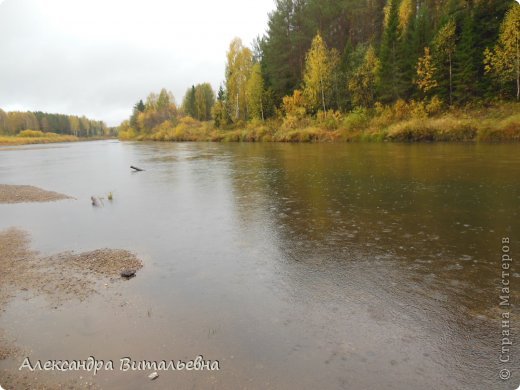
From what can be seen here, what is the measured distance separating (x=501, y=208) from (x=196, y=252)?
32.4ft

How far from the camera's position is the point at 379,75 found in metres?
45.9

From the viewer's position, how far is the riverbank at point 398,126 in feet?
107

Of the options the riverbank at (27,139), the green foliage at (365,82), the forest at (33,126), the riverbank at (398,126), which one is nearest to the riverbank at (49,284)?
the riverbank at (398,126)

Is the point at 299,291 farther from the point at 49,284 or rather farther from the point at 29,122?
the point at 29,122

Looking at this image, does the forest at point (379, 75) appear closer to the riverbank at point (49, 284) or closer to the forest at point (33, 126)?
the riverbank at point (49, 284)

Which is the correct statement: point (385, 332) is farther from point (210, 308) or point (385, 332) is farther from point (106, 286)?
point (106, 286)

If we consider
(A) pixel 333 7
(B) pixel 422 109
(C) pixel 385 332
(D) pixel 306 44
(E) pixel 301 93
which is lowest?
(C) pixel 385 332

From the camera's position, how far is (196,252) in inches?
347

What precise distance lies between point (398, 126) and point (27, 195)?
3606 cm

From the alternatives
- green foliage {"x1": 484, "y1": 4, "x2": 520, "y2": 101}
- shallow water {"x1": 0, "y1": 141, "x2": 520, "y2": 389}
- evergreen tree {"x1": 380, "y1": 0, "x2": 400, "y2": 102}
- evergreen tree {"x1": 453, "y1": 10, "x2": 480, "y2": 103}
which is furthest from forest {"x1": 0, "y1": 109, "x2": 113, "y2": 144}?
green foliage {"x1": 484, "y1": 4, "x2": 520, "y2": 101}

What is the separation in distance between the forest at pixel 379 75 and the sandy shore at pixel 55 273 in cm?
3553

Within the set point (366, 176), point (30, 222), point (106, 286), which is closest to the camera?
point (106, 286)

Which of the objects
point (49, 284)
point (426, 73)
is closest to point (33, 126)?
point (426, 73)

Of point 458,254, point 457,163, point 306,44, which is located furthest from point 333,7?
point 458,254
